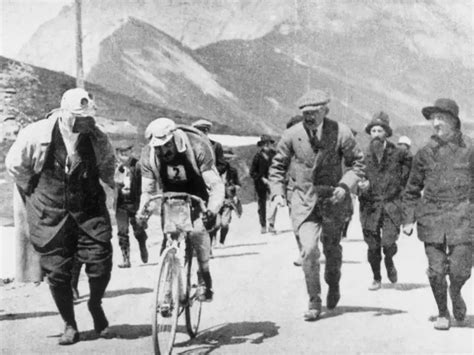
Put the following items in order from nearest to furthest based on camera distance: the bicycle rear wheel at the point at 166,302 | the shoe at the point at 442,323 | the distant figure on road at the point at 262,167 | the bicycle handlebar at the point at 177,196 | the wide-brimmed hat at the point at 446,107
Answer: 1. the bicycle rear wheel at the point at 166,302
2. the bicycle handlebar at the point at 177,196
3. the shoe at the point at 442,323
4. the wide-brimmed hat at the point at 446,107
5. the distant figure on road at the point at 262,167

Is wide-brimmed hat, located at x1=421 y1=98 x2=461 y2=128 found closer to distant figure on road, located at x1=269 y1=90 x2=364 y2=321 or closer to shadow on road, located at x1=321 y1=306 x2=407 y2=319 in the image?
distant figure on road, located at x1=269 y1=90 x2=364 y2=321

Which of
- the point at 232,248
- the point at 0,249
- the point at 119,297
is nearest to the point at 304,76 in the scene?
the point at 232,248

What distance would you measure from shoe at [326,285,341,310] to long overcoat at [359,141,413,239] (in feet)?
5.07

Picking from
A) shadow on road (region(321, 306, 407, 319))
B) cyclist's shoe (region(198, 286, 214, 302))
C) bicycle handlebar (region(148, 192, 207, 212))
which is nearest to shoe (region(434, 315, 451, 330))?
shadow on road (region(321, 306, 407, 319))

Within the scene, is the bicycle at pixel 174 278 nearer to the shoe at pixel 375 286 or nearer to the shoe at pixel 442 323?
the shoe at pixel 442 323

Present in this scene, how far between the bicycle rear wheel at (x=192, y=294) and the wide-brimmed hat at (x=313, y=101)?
5.12ft

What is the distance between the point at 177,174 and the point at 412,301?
3023mm

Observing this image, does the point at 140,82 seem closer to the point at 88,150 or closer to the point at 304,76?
the point at 304,76

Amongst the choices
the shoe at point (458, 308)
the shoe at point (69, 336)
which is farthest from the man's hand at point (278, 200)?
the shoe at point (69, 336)

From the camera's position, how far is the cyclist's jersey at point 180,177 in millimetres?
6262

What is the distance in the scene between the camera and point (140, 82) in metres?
27.6

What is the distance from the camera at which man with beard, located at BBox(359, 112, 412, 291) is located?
355 inches

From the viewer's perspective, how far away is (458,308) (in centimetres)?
686

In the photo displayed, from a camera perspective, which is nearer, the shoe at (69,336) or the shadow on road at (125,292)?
the shoe at (69,336)
